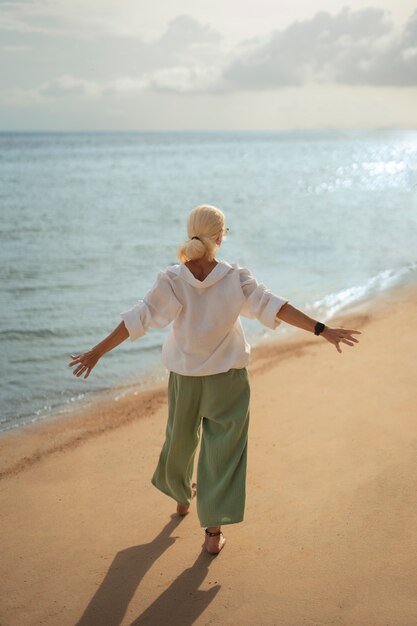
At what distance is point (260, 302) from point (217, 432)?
757mm

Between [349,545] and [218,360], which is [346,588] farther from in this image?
[218,360]

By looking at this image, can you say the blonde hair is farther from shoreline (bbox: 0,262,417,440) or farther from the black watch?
shoreline (bbox: 0,262,417,440)

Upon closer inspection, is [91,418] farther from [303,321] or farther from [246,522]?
[303,321]

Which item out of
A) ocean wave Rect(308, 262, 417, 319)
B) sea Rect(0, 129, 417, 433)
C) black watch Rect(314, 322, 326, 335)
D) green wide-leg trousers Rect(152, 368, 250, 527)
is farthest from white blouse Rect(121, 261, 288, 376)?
ocean wave Rect(308, 262, 417, 319)

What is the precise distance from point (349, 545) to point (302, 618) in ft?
2.10

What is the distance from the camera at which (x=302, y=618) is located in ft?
11.0

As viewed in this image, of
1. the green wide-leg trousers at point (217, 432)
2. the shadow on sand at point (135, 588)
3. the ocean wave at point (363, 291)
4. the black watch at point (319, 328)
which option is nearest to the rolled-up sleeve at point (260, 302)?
the black watch at point (319, 328)

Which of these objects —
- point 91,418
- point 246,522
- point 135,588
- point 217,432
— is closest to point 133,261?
point 91,418

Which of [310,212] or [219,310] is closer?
[219,310]

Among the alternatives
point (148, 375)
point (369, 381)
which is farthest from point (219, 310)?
point (148, 375)

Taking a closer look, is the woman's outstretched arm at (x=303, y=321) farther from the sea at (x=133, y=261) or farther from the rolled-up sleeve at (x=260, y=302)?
the sea at (x=133, y=261)

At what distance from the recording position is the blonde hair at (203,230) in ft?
11.8

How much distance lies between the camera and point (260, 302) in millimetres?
3756

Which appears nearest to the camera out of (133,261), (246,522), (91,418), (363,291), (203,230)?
(203,230)
